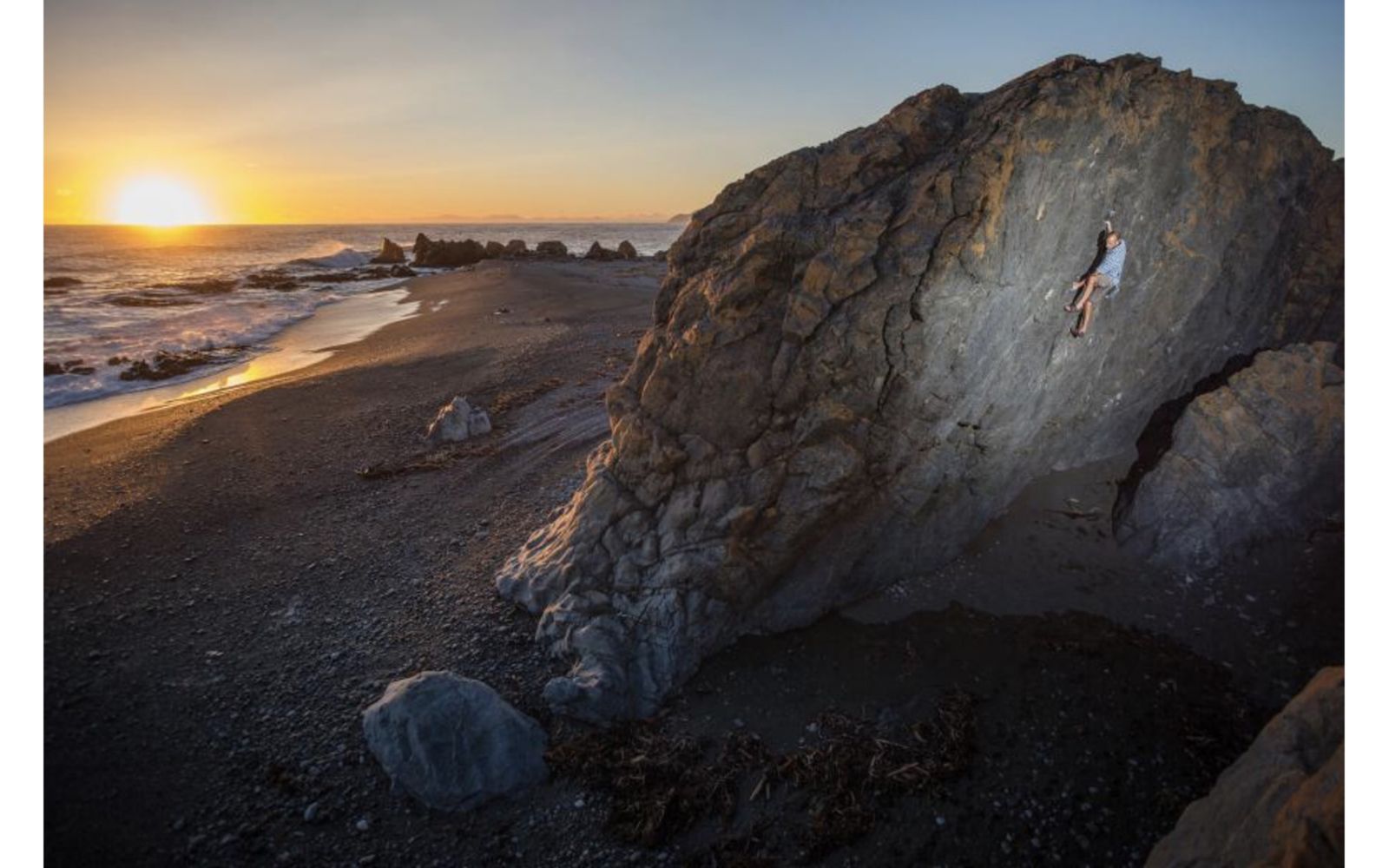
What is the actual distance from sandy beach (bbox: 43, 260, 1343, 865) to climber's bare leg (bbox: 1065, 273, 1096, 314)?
287 cm

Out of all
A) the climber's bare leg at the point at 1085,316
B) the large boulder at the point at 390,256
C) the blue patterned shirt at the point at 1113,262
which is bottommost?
the climber's bare leg at the point at 1085,316

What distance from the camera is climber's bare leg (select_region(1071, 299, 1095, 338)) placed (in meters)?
8.65

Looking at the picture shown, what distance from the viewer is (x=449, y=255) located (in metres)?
68.9

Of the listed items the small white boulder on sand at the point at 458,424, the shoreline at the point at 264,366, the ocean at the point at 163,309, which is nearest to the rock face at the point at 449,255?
the ocean at the point at 163,309

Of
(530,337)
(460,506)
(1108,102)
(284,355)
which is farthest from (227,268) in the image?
(1108,102)

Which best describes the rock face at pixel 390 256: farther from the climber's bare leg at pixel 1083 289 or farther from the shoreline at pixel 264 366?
the climber's bare leg at pixel 1083 289

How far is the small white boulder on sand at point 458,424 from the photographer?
1586 cm

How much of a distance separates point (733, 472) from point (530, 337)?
1938 cm

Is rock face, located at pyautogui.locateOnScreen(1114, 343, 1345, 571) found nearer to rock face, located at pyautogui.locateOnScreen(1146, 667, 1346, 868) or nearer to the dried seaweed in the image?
the dried seaweed

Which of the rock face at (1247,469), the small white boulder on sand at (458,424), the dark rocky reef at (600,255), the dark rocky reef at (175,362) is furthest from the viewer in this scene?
the dark rocky reef at (600,255)

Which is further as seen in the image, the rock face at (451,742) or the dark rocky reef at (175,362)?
the dark rocky reef at (175,362)

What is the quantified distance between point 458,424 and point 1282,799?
15627mm

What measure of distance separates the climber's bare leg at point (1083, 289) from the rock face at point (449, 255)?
68208 millimetres

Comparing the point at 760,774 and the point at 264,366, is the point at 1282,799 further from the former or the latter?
the point at 264,366
